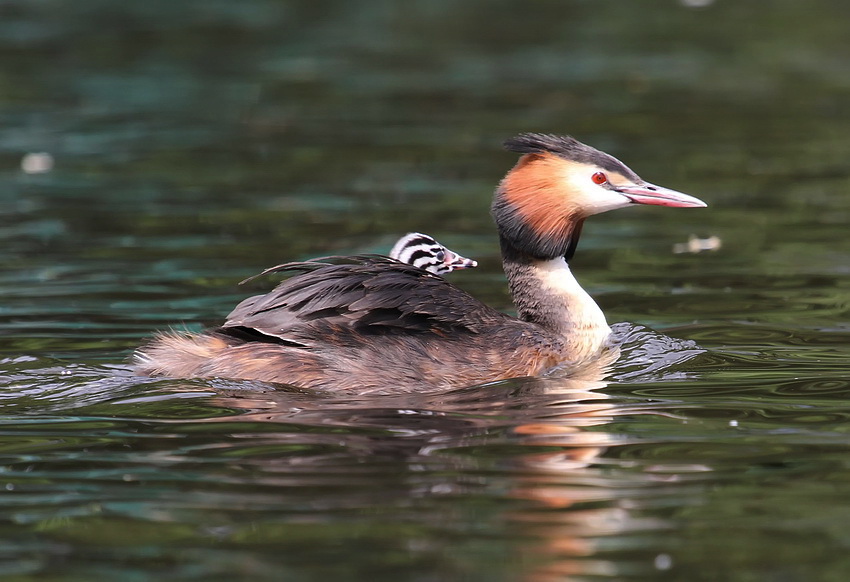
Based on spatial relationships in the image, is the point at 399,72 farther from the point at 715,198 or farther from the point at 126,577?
the point at 126,577

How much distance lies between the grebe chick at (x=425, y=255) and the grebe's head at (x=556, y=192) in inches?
21.5

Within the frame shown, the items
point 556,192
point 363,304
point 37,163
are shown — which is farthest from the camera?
point 37,163

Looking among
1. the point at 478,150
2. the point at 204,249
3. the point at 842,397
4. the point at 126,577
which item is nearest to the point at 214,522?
the point at 126,577

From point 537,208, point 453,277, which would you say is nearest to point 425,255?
point 537,208

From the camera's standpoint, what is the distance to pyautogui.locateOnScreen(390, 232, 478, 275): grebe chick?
834 centimetres

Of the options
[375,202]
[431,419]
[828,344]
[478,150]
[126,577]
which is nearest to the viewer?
[126,577]

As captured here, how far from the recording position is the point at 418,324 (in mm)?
7332

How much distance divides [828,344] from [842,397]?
1171 mm

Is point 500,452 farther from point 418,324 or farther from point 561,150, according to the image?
point 561,150

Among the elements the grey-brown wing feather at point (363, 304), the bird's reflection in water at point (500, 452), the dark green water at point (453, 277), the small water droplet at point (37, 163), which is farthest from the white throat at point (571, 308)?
the small water droplet at point (37, 163)

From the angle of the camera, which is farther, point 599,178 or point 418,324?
point 599,178

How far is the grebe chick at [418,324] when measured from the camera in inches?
280

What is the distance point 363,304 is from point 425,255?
4.30 ft

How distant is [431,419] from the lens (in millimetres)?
6555
